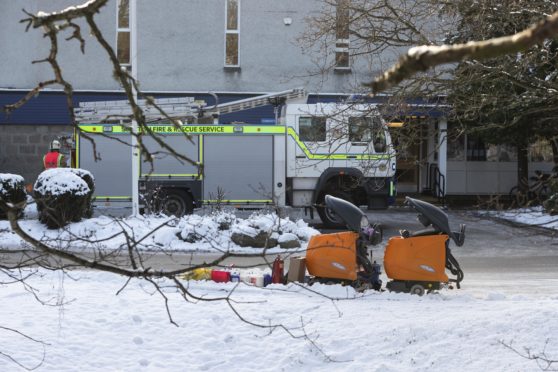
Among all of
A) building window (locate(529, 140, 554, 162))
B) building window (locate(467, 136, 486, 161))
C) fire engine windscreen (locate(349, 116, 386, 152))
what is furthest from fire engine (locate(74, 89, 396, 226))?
building window (locate(467, 136, 486, 161))

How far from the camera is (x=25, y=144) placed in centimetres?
2358

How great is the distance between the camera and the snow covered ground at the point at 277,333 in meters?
5.90

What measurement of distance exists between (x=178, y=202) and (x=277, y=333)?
Answer: 429 inches

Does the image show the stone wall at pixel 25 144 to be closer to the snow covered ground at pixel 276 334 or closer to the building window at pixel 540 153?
the building window at pixel 540 153

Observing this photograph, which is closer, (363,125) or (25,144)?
(363,125)

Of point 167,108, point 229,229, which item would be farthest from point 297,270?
point 167,108

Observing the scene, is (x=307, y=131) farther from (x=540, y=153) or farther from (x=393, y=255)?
(x=540, y=153)

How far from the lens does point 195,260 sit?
12.1 m

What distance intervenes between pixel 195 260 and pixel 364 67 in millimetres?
12704

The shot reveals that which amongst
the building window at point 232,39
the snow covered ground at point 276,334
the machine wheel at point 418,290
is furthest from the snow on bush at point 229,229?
the building window at point 232,39

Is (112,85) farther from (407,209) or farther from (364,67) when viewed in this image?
(407,209)

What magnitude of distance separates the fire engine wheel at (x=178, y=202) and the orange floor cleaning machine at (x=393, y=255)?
30.0 ft

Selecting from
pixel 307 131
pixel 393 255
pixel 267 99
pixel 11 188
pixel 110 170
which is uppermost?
pixel 267 99

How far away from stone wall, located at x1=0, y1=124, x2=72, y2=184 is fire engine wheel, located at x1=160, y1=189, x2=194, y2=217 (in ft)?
26.1
